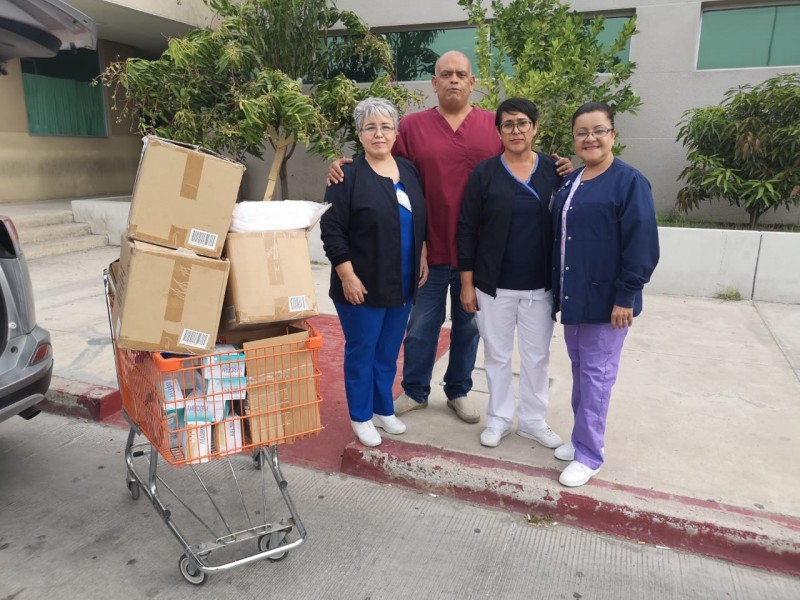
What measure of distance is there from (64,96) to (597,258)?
40.2 feet

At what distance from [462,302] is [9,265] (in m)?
2.39

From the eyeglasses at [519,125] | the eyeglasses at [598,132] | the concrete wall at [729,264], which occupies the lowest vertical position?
the concrete wall at [729,264]

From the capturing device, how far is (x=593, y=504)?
2.92 m

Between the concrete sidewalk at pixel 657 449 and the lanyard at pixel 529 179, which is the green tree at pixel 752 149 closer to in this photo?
the concrete sidewalk at pixel 657 449

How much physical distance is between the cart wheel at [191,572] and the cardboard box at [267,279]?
3.25ft

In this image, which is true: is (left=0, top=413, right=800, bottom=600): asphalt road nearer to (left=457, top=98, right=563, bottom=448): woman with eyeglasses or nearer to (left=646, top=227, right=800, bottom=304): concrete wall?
(left=457, top=98, right=563, bottom=448): woman with eyeglasses

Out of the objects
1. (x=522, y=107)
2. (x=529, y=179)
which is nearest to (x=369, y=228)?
(x=529, y=179)

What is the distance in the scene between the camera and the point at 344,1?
404 inches

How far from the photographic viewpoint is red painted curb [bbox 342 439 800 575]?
8.84ft

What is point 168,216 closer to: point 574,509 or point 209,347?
point 209,347

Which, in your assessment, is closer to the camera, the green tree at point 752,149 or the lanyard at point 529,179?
the lanyard at point 529,179

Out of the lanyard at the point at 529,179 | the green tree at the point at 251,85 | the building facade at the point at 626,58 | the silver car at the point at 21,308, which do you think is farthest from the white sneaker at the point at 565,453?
the building facade at the point at 626,58

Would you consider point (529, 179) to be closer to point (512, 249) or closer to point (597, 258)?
point (512, 249)

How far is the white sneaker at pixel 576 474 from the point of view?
3002mm
